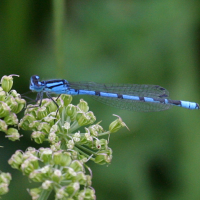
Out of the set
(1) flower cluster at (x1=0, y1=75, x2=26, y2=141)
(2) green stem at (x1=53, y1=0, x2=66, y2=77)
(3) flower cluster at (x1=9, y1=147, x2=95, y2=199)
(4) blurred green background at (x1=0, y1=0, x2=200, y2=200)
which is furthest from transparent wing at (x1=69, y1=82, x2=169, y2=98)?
(3) flower cluster at (x1=9, y1=147, x2=95, y2=199)

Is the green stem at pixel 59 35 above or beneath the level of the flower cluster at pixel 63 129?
above

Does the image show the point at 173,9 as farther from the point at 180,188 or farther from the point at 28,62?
the point at 180,188

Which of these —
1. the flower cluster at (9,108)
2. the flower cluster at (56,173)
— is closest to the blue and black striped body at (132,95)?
the flower cluster at (9,108)

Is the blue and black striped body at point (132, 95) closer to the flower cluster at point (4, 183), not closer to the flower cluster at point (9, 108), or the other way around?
the flower cluster at point (9, 108)

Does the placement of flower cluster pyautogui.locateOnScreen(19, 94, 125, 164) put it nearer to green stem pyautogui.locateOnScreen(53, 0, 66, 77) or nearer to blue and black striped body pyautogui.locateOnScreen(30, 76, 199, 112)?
blue and black striped body pyautogui.locateOnScreen(30, 76, 199, 112)

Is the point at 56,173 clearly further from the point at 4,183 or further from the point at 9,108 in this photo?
the point at 9,108

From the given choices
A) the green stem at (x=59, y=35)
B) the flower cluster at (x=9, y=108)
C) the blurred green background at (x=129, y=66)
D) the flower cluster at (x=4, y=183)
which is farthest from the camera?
the blurred green background at (x=129, y=66)
